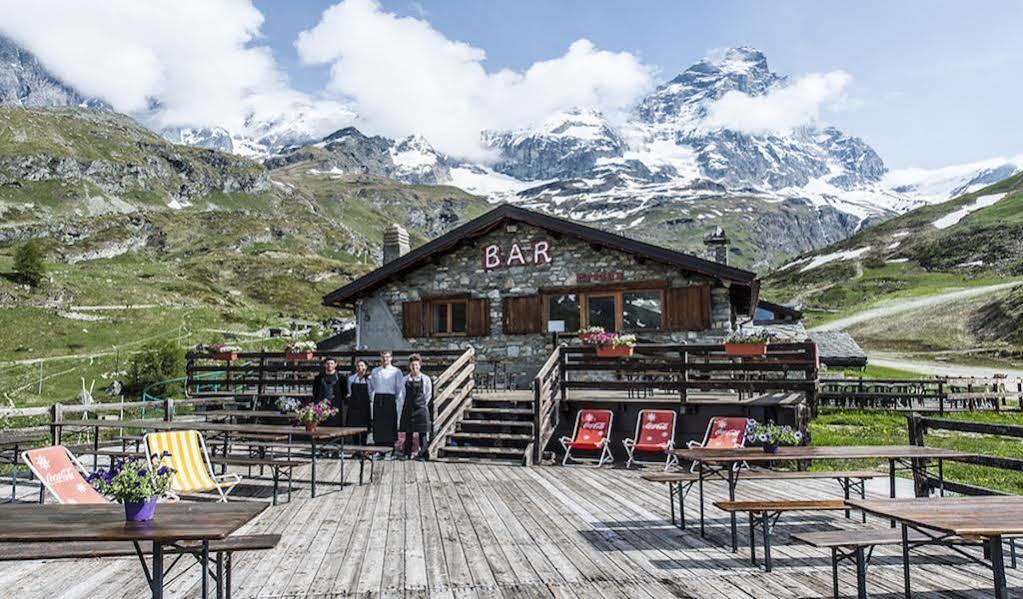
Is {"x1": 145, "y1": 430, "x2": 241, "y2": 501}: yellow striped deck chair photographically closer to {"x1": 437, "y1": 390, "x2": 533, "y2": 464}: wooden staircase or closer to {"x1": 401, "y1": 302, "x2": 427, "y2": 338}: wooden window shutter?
{"x1": 437, "y1": 390, "x2": 533, "y2": 464}: wooden staircase

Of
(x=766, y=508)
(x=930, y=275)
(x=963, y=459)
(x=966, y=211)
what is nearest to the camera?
(x=766, y=508)

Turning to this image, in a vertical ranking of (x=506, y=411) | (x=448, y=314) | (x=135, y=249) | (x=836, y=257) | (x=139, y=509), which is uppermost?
(x=135, y=249)

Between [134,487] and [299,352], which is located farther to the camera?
[299,352]

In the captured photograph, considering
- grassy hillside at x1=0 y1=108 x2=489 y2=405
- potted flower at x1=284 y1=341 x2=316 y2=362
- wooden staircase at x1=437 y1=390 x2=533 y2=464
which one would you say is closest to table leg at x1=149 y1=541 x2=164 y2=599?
wooden staircase at x1=437 y1=390 x2=533 y2=464

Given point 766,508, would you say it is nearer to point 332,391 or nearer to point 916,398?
point 332,391

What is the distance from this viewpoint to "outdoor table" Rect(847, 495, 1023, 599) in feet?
11.7

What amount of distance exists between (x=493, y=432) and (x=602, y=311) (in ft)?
16.8

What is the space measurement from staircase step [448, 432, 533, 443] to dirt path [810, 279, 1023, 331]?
50.1 m

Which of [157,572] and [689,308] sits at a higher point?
[689,308]

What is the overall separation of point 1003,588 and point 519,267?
538 inches

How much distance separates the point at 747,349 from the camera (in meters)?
11.4

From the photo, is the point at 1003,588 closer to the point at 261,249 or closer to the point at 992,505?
the point at 992,505

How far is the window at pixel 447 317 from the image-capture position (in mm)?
17516

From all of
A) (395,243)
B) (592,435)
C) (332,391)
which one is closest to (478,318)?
(395,243)
